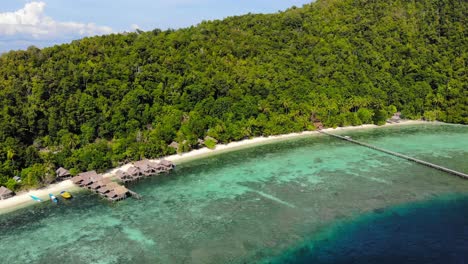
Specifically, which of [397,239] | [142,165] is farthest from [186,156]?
[397,239]

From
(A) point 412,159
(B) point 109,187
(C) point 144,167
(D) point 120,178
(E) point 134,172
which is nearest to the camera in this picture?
(B) point 109,187

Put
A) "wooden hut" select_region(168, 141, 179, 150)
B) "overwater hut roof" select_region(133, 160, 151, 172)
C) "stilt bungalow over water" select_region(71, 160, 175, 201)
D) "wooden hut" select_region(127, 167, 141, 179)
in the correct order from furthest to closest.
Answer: "wooden hut" select_region(168, 141, 179, 150), "overwater hut roof" select_region(133, 160, 151, 172), "wooden hut" select_region(127, 167, 141, 179), "stilt bungalow over water" select_region(71, 160, 175, 201)

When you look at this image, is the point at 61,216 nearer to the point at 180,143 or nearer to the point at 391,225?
the point at 180,143

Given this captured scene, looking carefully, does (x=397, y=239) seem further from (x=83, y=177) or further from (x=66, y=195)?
(x=83, y=177)

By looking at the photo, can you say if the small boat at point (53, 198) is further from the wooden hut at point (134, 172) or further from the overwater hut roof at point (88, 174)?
the wooden hut at point (134, 172)

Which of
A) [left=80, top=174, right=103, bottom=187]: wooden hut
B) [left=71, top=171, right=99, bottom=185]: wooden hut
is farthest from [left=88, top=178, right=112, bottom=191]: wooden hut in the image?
[left=71, top=171, right=99, bottom=185]: wooden hut

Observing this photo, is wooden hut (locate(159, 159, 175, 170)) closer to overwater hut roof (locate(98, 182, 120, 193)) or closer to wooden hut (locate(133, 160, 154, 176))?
wooden hut (locate(133, 160, 154, 176))
